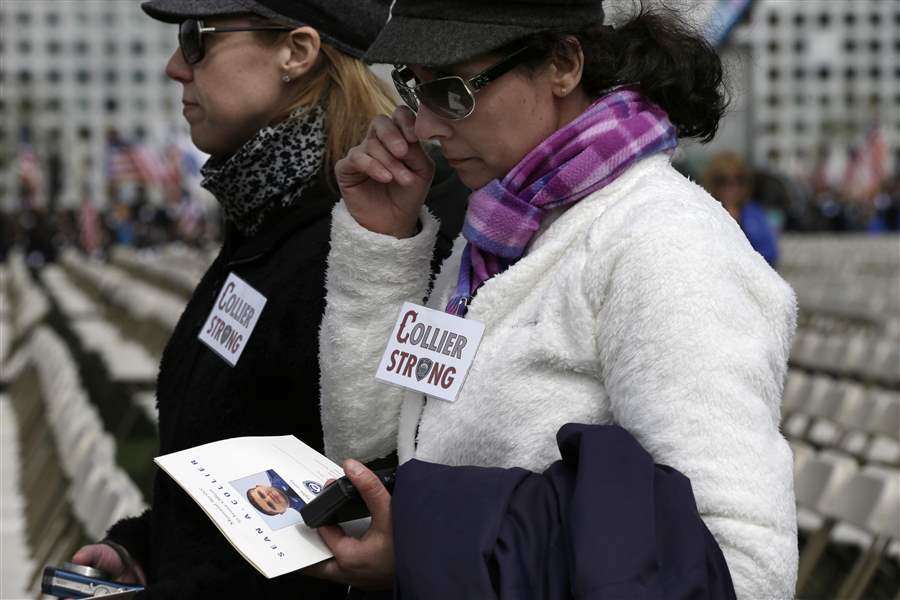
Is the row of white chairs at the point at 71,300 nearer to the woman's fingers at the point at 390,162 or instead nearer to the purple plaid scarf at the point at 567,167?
the woman's fingers at the point at 390,162

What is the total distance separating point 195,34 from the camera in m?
2.27

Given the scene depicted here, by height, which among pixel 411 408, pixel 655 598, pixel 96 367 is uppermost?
pixel 655 598

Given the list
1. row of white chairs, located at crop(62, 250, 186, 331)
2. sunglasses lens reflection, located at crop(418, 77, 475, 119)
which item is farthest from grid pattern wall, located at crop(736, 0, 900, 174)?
sunglasses lens reflection, located at crop(418, 77, 475, 119)

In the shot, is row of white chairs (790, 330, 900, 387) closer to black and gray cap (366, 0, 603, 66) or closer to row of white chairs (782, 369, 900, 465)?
row of white chairs (782, 369, 900, 465)

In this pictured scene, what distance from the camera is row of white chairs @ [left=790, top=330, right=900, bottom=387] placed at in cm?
794

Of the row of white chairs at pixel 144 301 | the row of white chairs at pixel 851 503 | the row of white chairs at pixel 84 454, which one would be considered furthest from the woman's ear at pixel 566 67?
the row of white chairs at pixel 144 301

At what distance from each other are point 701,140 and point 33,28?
10934 centimetres

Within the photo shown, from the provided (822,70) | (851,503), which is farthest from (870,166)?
(822,70)

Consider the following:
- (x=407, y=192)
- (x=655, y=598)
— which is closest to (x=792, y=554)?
(x=655, y=598)

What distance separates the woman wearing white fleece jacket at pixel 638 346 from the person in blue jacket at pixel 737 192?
17.9ft

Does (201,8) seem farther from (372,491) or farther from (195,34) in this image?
(372,491)

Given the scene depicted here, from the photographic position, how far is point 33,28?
343 ft

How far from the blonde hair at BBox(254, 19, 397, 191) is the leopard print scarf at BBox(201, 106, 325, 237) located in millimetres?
21

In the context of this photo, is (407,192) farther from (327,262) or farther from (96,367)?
(96,367)
